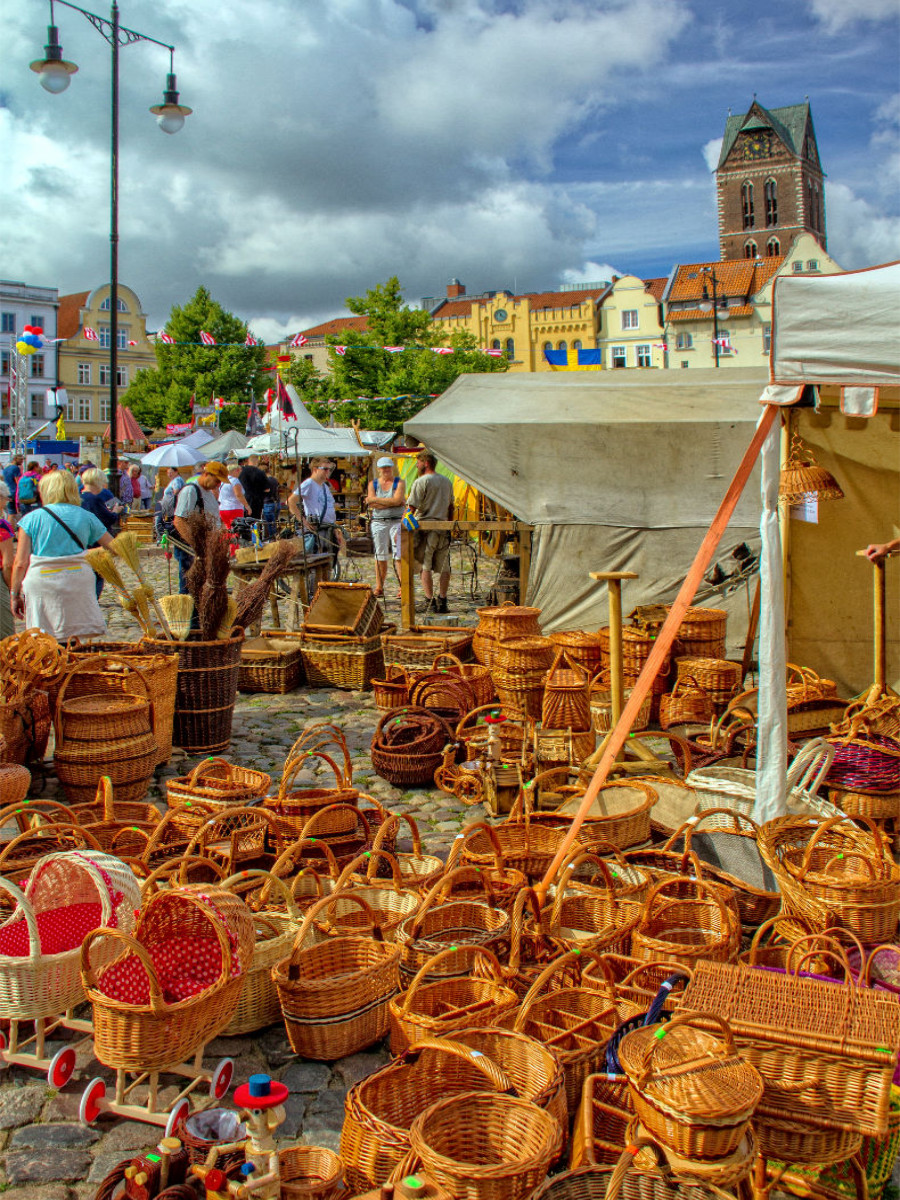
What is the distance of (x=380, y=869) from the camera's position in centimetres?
472

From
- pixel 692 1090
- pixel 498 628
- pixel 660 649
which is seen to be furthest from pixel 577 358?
pixel 692 1090

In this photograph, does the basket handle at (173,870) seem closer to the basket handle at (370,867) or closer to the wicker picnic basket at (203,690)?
the basket handle at (370,867)

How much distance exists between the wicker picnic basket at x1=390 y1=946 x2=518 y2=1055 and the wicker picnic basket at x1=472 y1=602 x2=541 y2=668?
16.1 ft

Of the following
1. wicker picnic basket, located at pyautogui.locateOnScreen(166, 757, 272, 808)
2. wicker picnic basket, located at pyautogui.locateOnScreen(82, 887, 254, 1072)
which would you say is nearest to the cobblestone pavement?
wicker picnic basket, located at pyautogui.locateOnScreen(82, 887, 254, 1072)

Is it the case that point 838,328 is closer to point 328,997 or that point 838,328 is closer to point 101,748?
point 328,997

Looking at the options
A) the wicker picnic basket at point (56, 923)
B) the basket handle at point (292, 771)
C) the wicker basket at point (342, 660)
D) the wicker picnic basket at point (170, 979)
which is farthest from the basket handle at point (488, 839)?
the wicker basket at point (342, 660)

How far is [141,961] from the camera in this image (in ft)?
9.97

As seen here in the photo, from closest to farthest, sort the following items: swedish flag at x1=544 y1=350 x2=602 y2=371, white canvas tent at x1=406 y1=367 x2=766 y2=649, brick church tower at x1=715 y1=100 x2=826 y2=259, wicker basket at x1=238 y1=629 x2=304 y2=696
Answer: wicker basket at x1=238 y1=629 x2=304 y2=696
white canvas tent at x1=406 y1=367 x2=766 y2=649
swedish flag at x1=544 y1=350 x2=602 y2=371
brick church tower at x1=715 y1=100 x2=826 y2=259

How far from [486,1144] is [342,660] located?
673cm

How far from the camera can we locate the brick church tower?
88.2 metres

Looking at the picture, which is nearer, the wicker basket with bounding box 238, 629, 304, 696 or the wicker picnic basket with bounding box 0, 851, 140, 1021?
the wicker picnic basket with bounding box 0, 851, 140, 1021

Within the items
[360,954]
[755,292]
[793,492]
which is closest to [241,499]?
[793,492]

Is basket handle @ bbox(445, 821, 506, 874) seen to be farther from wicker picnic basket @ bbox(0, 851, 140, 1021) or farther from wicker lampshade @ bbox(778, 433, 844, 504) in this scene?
wicker lampshade @ bbox(778, 433, 844, 504)

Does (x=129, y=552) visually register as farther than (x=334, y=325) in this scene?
No
